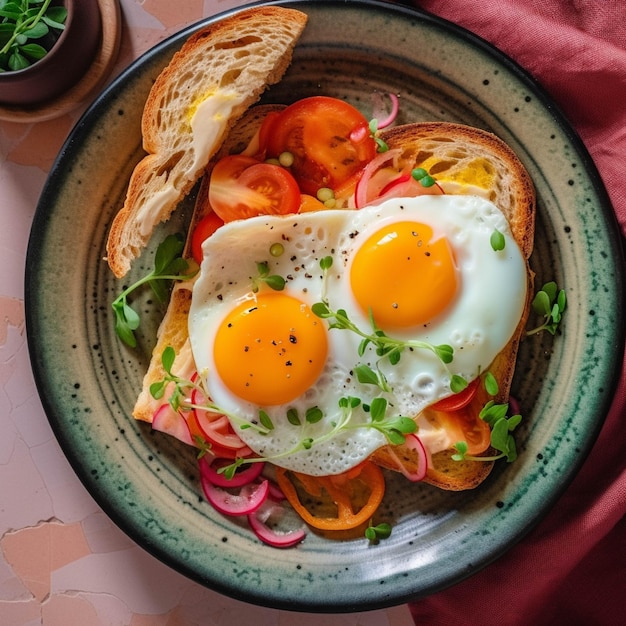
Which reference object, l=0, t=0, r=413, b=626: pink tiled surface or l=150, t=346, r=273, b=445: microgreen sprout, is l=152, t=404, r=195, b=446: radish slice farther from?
l=0, t=0, r=413, b=626: pink tiled surface

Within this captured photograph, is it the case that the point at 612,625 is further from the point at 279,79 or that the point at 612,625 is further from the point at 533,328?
the point at 279,79

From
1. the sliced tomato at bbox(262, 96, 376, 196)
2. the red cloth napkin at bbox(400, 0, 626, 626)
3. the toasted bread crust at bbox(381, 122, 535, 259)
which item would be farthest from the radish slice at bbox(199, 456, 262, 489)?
the toasted bread crust at bbox(381, 122, 535, 259)

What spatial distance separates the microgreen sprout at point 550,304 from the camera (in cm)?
262

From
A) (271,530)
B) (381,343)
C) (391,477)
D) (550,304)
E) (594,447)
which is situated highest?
(550,304)

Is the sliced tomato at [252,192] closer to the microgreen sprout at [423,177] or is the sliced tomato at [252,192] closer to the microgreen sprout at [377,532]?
the microgreen sprout at [423,177]

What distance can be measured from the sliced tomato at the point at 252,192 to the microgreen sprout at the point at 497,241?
0.75m

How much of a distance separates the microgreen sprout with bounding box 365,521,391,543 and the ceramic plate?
0.13 ft

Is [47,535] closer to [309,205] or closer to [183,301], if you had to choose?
[183,301]

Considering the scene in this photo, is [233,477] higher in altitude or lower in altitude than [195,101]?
lower

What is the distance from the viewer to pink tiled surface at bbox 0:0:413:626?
2.95 m

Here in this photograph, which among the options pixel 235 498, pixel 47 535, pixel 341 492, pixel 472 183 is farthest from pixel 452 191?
pixel 47 535

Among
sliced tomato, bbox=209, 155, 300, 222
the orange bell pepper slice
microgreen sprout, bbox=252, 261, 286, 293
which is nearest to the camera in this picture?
microgreen sprout, bbox=252, 261, 286, 293

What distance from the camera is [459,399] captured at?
256 cm

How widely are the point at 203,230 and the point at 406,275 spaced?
832mm
